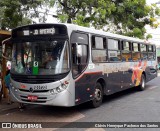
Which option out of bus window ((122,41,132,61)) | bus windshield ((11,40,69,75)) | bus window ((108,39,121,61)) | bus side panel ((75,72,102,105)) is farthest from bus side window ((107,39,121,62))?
bus windshield ((11,40,69,75))

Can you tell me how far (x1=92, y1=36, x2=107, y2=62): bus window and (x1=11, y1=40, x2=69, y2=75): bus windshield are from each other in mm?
1689

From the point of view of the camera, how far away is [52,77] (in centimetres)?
783

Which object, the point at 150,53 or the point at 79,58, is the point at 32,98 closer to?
the point at 79,58

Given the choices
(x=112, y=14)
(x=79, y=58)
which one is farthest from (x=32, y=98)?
(x=112, y=14)

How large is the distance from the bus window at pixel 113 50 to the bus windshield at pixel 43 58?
→ 3116mm

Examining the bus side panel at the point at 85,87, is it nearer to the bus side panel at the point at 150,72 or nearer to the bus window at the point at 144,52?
the bus window at the point at 144,52

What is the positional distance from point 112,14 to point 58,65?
34.0 feet

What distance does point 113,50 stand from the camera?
36.1ft

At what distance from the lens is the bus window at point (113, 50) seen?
10680mm

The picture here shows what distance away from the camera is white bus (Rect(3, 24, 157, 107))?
7887mm

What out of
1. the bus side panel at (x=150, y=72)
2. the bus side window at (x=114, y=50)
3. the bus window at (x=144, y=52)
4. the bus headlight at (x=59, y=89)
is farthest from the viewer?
the bus side panel at (x=150, y=72)

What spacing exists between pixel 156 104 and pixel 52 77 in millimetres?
4439

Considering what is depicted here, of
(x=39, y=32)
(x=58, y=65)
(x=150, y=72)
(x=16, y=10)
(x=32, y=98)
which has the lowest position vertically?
(x=32, y=98)

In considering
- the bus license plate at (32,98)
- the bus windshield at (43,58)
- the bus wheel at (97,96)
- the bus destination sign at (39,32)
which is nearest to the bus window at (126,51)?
the bus wheel at (97,96)
